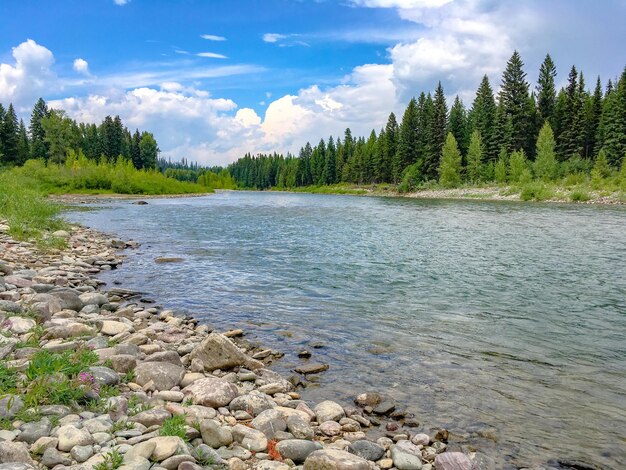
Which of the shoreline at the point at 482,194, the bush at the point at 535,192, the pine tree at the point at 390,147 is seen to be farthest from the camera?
the pine tree at the point at 390,147

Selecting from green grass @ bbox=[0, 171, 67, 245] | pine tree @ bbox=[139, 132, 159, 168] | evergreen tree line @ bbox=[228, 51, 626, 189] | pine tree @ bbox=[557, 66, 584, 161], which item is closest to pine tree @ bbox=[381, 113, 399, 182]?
evergreen tree line @ bbox=[228, 51, 626, 189]

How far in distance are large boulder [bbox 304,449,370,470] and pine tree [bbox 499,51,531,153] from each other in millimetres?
90960

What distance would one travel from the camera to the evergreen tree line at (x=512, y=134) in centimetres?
7319

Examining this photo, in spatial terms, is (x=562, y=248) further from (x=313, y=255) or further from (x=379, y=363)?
(x=379, y=363)

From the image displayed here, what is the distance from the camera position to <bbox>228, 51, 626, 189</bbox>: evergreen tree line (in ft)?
240

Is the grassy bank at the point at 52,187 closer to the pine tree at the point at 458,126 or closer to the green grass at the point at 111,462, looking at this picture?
the green grass at the point at 111,462

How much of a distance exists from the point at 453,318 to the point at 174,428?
7511mm

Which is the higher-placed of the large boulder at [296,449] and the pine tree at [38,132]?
the pine tree at [38,132]

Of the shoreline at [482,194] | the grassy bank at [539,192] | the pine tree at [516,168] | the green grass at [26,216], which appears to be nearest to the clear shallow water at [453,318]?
the green grass at [26,216]

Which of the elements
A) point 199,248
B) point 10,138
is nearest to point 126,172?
point 10,138

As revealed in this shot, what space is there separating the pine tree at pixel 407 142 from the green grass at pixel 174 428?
102196 mm

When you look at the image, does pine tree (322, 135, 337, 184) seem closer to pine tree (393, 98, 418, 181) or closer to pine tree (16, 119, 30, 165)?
pine tree (393, 98, 418, 181)

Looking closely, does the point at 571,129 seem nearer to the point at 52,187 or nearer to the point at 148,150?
the point at 52,187

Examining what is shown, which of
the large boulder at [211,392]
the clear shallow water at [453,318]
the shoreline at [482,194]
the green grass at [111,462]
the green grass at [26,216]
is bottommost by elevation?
the clear shallow water at [453,318]
